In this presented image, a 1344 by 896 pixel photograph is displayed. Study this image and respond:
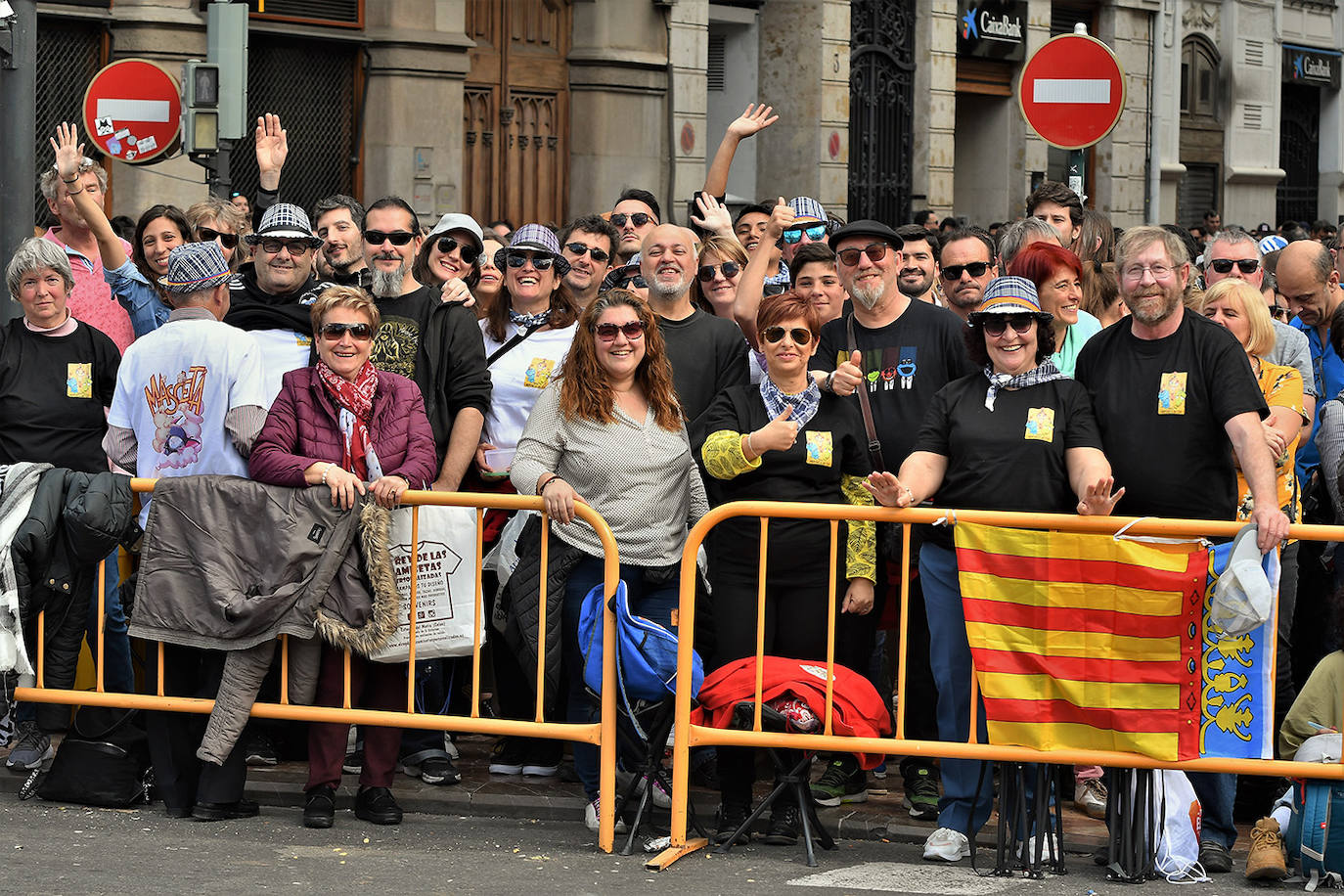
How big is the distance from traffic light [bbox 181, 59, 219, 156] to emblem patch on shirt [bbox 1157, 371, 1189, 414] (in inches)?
324

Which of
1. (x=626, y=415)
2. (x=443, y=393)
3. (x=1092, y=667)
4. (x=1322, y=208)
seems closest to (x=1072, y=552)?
(x=1092, y=667)

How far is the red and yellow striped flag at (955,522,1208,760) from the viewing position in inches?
265

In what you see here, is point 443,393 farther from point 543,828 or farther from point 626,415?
point 543,828

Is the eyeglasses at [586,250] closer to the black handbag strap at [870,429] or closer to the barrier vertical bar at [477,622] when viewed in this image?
the black handbag strap at [870,429]

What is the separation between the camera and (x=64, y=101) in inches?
613

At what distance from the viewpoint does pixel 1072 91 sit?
1138cm

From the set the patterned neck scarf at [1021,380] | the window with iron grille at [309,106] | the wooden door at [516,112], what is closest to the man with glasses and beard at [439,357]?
the patterned neck scarf at [1021,380]

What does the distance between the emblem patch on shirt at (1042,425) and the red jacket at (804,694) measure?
108 centimetres

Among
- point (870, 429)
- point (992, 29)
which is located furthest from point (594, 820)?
point (992, 29)

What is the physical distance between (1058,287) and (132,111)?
22.7ft

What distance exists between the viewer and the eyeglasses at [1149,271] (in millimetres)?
7012

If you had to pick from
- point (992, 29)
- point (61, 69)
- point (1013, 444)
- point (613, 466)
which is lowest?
point (613, 466)

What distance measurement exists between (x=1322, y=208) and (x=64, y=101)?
24404 millimetres

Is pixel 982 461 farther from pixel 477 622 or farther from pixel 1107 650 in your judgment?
pixel 477 622
